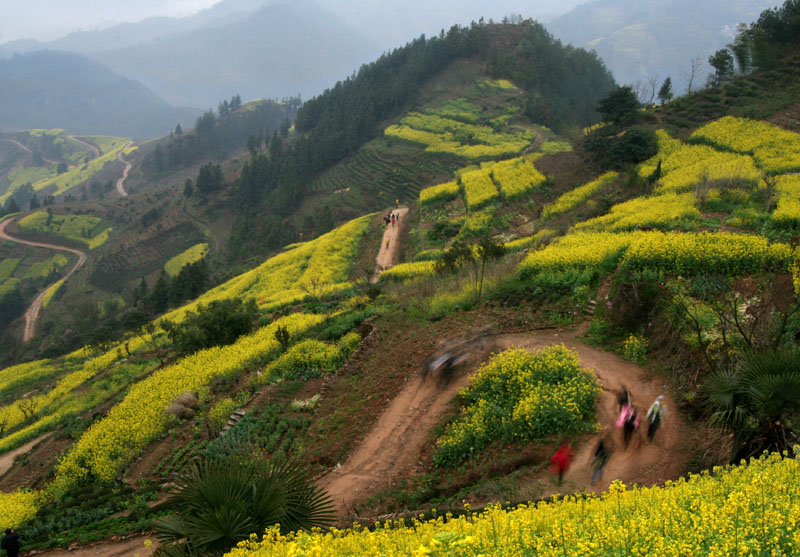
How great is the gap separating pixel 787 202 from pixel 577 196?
1496 centimetres

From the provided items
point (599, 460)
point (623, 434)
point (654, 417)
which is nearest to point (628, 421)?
point (623, 434)

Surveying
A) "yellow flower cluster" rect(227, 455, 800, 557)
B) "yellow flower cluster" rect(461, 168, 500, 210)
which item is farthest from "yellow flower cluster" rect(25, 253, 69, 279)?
"yellow flower cluster" rect(227, 455, 800, 557)

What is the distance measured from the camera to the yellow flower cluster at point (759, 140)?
970 inches

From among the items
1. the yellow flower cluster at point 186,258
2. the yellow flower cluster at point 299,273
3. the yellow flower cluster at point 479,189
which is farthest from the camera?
the yellow flower cluster at point 186,258

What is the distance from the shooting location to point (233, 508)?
19.4ft

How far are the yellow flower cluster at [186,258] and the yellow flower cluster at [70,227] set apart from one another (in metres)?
24.9

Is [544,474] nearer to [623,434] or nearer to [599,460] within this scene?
[599,460]

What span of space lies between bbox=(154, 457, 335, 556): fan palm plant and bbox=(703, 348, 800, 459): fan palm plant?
6.22 metres

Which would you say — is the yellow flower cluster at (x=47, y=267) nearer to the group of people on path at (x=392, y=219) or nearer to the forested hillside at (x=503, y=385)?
the forested hillside at (x=503, y=385)

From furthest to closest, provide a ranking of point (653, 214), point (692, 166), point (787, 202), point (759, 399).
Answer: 1. point (692, 166)
2. point (653, 214)
3. point (787, 202)
4. point (759, 399)

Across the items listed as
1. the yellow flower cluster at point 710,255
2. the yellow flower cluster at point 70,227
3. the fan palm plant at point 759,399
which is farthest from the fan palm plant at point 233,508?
the yellow flower cluster at point 70,227

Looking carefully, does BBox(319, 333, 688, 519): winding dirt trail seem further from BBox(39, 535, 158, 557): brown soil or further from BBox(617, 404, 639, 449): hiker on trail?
BBox(39, 535, 158, 557): brown soil

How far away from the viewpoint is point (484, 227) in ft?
106

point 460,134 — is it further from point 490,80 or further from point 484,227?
point 484,227
